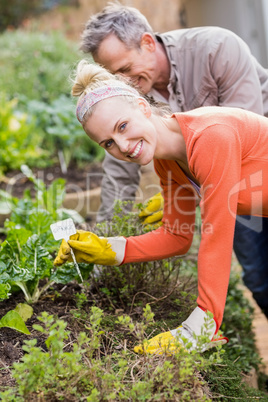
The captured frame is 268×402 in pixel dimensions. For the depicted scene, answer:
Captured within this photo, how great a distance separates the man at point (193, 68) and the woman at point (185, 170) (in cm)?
49

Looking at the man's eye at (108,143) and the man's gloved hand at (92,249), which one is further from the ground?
the man's eye at (108,143)

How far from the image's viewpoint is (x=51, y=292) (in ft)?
7.78

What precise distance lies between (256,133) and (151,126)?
1.30ft

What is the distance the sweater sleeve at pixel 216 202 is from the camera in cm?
168

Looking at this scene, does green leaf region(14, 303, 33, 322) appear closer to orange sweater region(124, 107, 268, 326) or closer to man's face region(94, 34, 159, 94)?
orange sweater region(124, 107, 268, 326)

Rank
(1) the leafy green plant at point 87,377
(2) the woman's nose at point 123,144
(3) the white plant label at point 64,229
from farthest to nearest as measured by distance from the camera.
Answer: (3) the white plant label at point 64,229 < (2) the woman's nose at point 123,144 < (1) the leafy green plant at point 87,377

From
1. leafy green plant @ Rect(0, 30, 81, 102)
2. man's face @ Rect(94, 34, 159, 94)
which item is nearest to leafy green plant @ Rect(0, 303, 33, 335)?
man's face @ Rect(94, 34, 159, 94)

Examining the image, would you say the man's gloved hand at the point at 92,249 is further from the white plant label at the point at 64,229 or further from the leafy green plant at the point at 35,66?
the leafy green plant at the point at 35,66

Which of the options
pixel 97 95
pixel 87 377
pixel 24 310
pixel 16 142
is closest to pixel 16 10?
pixel 16 142

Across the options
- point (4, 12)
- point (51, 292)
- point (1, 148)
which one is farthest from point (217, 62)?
point (4, 12)

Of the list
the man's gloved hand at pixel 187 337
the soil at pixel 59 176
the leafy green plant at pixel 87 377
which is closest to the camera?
the leafy green plant at pixel 87 377

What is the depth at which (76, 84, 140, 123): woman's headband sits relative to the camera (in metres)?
1.86

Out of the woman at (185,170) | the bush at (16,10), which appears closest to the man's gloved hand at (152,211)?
the woman at (185,170)

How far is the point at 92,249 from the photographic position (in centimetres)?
197
